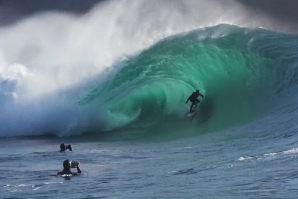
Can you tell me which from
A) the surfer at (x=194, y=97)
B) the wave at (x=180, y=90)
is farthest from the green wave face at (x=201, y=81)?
the surfer at (x=194, y=97)

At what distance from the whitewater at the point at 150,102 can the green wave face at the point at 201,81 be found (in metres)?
0.05

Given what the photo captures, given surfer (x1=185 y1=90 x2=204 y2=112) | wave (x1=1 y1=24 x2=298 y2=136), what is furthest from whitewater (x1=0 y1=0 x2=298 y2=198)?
surfer (x1=185 y1=90 x2=204 y2=112)

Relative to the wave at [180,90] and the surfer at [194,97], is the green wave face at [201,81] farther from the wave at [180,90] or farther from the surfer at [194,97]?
the surfer at [194,97]

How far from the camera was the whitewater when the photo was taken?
12.0 meters

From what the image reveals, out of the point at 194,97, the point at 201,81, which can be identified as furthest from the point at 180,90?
the point at 194,97

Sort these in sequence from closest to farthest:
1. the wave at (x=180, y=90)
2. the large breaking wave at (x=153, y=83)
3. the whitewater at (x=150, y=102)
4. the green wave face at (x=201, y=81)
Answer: the whitewater at (x=150, y=102) < the wave at (x=180, y=90) < the green wave face at (x=201, y=81) < the large breaking wave at (x=153, y=83)

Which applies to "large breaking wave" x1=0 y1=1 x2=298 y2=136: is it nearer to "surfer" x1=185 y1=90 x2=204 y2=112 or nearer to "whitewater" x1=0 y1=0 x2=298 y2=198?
"whitewater" x1=0 y1=0 x2=298 y2=198

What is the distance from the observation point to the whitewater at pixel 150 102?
1205 cm

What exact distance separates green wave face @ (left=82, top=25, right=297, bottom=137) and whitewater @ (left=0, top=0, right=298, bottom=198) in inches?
2.0

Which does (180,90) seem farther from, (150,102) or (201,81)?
(150,102)

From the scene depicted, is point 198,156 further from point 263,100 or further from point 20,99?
point 20,99

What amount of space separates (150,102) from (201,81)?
2.38 meters

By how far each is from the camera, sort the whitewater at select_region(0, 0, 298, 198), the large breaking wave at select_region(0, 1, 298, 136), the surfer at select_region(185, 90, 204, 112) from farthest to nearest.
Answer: the surfer at select_region(185, 90, 204, 112), the large breaking wave at select_region(0, 1, 298, 136), the whitewater at select_region(0, 0, 298, 198)

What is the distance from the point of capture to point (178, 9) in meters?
31.0
